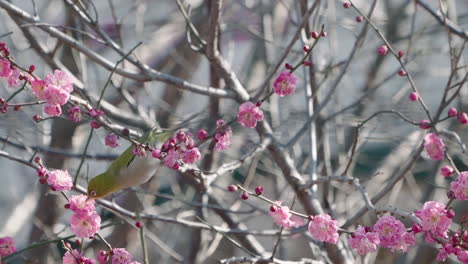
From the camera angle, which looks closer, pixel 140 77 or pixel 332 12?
pixel 140 77

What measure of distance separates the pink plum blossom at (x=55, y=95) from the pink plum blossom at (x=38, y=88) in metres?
0.03

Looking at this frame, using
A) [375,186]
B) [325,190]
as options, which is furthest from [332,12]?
[325,190]

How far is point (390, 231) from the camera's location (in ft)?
6.06

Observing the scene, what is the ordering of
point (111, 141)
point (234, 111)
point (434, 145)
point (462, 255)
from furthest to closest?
point (234, 111), point (111, 141), point (434, 145), point (462, 255)

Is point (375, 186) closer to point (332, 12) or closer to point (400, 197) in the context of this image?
point (400, 197)

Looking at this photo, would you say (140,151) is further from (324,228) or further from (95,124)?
(324,228)

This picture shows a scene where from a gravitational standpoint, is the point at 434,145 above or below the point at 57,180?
above

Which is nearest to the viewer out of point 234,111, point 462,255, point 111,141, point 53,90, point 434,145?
point 462,255

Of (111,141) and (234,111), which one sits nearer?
(111,141)

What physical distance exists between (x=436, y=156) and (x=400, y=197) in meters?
2.80

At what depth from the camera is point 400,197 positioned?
462 centimetres

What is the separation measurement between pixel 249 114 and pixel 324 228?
0.38 meters

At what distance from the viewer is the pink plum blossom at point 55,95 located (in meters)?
1.79

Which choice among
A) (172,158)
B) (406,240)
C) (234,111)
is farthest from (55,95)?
(234,111)
